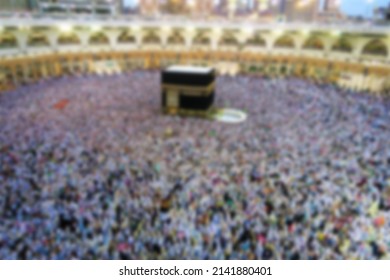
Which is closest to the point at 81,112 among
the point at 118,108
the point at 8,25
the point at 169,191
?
the point at 118,108

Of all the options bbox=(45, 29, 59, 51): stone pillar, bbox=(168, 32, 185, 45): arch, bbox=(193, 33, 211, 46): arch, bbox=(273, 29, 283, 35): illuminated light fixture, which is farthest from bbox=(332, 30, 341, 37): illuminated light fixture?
bbox=(45, 29, 59, 51): stone pillar

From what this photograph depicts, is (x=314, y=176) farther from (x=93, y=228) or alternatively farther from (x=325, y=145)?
(x=93, y=228)

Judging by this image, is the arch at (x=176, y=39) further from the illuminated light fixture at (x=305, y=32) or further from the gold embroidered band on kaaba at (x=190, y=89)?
the gold embroidered band on kaaba at (x=190, y=89)

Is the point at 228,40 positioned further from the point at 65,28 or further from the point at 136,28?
the point at 65,28

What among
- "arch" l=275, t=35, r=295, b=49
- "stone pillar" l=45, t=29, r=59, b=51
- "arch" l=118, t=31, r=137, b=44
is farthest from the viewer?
"arch" l=118, t=31, r=137, b=44

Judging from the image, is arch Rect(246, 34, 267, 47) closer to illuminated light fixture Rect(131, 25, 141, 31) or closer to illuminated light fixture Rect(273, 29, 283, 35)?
illuminated light fixture Rect(273, 29, 283, 35)

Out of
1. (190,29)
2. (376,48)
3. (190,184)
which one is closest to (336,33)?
(376,48)
